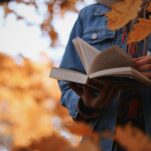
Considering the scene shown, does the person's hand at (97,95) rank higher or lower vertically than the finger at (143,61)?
lower

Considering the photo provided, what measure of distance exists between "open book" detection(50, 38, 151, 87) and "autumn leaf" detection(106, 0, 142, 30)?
87 millimetres

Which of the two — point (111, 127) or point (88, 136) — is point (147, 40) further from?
point (88, 136)

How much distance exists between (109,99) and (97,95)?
29mm

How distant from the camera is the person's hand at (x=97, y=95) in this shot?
2.81 ft

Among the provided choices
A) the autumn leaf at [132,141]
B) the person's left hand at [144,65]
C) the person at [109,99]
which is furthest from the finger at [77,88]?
the autumn leaf at [132,141]

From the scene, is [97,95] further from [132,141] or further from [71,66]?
[132,141]

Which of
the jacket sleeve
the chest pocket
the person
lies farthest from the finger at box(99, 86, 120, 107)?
the chest pocket

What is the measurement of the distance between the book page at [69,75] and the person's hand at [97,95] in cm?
4

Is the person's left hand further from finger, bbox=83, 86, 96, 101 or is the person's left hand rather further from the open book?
finger, bbox=83, 86, 96, 101

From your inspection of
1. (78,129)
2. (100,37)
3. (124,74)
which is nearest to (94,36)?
(100,37)

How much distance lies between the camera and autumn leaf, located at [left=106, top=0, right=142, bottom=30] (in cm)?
87

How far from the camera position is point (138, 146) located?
22.3 inches

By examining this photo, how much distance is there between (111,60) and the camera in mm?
805

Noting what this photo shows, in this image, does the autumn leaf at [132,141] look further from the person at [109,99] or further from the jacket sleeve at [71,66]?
the jacket sleeve at [71,66]
